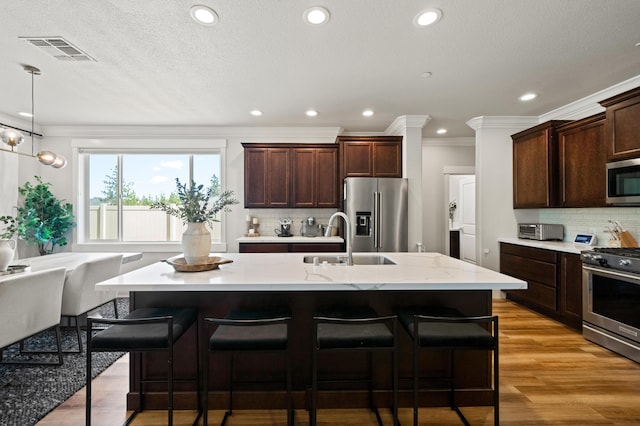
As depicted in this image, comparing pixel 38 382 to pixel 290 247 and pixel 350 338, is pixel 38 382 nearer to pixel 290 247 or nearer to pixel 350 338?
pixel 350 338

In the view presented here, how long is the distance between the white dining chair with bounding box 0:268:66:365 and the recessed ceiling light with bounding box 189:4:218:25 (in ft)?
7.26

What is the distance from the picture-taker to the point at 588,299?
3.03m

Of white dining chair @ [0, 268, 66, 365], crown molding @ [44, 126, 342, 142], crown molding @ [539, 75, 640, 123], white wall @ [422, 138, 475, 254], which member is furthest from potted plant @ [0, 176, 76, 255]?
crown molding @ [539, 75, 640, 123]

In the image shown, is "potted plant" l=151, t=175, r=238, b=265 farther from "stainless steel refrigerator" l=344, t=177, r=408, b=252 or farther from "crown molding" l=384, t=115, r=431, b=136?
"crown molding" l=384, t=115, r=431, b=136

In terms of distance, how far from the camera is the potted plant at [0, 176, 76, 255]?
437 centimetres

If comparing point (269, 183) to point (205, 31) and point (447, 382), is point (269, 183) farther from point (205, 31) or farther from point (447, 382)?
point (447, 382)

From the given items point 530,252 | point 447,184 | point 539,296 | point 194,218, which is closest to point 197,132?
point 194,218

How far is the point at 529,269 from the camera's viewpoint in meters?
3.91

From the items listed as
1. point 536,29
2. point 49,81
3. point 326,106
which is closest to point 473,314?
point 536,29

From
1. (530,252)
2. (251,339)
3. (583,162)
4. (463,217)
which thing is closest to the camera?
(251,339)

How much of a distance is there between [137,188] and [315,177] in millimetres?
3001

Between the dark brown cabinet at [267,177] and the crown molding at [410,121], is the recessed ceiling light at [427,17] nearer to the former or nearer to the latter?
the crown molding at [410,121]

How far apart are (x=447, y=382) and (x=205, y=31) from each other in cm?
302

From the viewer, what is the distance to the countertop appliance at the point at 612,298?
2.61 metres
